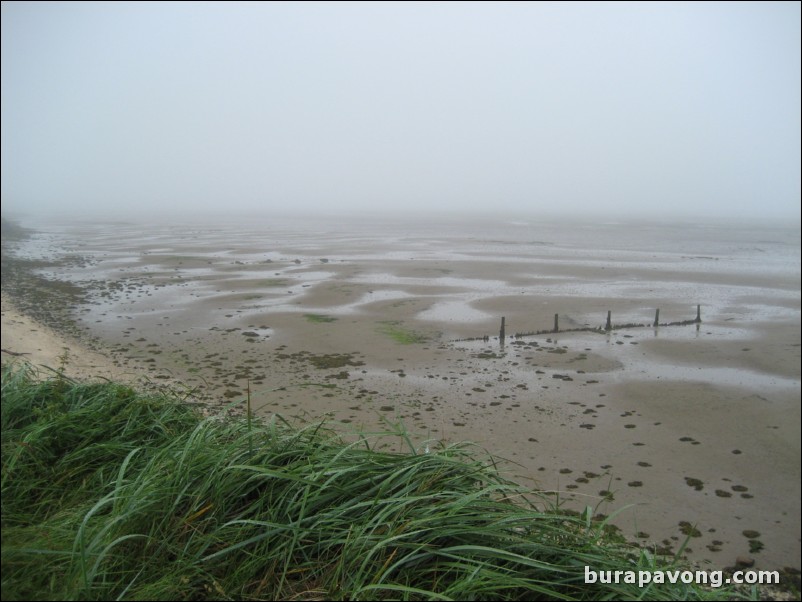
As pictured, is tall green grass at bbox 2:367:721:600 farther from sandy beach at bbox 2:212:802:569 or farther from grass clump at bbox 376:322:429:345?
grass clump at bbox 376:322:429:345

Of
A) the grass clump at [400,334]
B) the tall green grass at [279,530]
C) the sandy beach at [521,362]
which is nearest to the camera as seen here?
the tall green grass at [279,530]

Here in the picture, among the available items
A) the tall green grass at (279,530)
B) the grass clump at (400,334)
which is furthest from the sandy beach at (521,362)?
the tall green grass at (279,530)

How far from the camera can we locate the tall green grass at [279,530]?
2053 mm

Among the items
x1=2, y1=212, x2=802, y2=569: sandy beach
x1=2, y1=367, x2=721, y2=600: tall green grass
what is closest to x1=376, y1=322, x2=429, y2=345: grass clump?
x1=2, y1=212, x2=802, y2=569: sandy beach

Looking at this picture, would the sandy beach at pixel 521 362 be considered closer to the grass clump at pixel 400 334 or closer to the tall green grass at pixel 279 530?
the grass clump at pixel 400 334

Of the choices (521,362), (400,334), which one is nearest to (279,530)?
(521,362)

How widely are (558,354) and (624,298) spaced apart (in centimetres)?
1011

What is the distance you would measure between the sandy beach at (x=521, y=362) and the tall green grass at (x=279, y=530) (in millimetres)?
718

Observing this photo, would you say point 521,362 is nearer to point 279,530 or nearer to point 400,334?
point 400,334

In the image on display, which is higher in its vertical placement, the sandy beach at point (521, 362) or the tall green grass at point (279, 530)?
the tall green grass at point (279, 530)

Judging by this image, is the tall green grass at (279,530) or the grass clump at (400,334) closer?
the tall green grass at (279,530)

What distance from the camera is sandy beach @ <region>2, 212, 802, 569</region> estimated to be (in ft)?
22.8

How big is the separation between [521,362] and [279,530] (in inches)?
426

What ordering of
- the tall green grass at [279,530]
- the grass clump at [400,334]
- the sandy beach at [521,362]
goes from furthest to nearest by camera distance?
the grass clump at [400,334] < the sandy beach at [521,362] < the tall green grass at [279,530]
